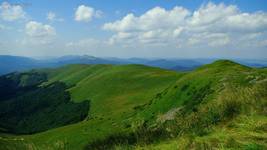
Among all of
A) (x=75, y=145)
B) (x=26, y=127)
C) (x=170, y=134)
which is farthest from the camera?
(x=26, y=127)

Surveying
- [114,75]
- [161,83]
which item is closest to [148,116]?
[161,83]

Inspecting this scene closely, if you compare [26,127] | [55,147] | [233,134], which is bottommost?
[26,127]

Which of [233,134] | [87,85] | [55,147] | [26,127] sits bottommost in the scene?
[26,127]

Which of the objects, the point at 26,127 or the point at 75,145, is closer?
the point at 75,145

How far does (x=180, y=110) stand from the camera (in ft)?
144

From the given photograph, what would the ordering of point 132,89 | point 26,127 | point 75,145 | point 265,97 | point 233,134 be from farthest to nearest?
1. point 26,127
2. point 132,89
3. point 75,145
4. point 265,97
5. point 233,134

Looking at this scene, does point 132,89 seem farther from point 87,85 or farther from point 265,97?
point 265,97

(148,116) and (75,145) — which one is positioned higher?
(148,116)

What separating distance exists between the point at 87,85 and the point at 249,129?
14498 cm

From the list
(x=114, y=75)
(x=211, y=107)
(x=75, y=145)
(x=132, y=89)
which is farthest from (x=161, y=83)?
(x=211, y=107)

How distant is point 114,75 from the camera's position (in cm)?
15262

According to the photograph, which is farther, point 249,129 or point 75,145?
point 75,145

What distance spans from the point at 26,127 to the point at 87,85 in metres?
30.0

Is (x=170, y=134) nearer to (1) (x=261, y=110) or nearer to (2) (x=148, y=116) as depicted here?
(1) (x=261, y=110)
